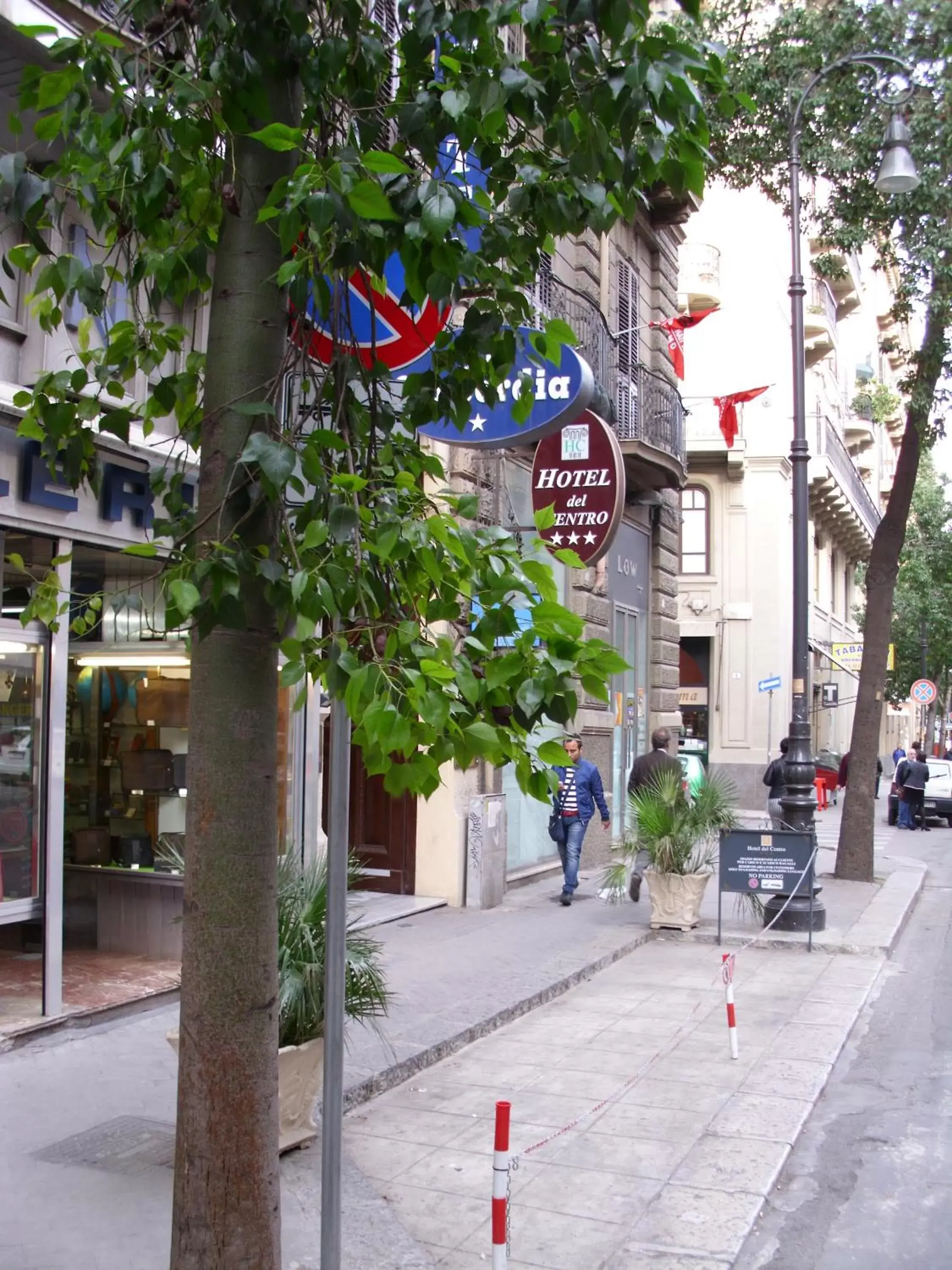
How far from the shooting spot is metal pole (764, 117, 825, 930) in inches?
527

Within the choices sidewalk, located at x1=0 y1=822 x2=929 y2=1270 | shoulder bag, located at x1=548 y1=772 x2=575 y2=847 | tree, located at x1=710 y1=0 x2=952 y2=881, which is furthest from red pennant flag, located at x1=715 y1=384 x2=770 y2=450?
sidewalk, located at x1=0 y1=822 x2=929 y2=1270

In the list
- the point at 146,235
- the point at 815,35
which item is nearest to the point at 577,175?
the point at 146,235

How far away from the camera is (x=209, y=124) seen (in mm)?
3951

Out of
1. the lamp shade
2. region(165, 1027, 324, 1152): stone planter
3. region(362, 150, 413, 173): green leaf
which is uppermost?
the lamp shade

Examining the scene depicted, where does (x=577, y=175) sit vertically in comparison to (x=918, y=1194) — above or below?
above

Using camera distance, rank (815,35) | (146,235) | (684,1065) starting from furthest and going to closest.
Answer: (815,35)
(684,1065)
(146,235)

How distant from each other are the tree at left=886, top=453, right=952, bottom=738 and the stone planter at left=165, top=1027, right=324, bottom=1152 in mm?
38947

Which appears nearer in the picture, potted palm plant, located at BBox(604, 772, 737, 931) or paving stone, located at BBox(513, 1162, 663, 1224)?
paving stone, located at BBox(513, 1162, 663, 1224)

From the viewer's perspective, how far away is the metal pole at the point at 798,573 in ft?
43.9

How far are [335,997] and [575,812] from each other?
34.7 ft

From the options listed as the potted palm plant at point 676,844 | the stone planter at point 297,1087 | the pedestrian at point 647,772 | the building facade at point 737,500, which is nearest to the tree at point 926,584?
the building facade at point 737,500

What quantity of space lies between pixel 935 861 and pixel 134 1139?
18415mm

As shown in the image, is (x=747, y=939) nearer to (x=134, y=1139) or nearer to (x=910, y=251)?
(x=134, y=1139)

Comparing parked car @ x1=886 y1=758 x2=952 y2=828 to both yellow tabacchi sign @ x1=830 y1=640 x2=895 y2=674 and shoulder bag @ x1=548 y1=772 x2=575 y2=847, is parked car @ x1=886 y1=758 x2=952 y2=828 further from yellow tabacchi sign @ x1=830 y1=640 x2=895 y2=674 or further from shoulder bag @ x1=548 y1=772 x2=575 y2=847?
shoulder bag @ x1=548 y1=772 x2=575 y2=847
